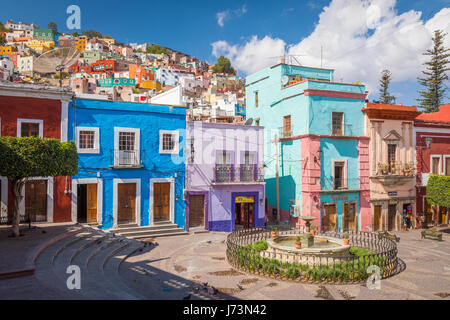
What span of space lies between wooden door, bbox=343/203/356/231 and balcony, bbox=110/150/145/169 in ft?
50.0

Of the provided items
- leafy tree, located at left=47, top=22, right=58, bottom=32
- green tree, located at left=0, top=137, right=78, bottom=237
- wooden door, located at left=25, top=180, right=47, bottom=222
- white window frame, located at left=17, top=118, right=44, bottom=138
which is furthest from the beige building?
leafy tree, located at left=47, top=22, right=58, bottom=32

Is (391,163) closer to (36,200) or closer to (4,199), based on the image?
(36,200)

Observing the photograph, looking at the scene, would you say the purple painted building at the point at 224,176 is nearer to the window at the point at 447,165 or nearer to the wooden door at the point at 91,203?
the wooden door at the point at 91,203

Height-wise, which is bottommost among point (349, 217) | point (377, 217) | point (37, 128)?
point (377, 217)

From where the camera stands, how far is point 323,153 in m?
24.6

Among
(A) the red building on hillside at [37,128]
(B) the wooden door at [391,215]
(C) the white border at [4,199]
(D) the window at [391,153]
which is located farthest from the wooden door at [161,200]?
(D) the window at [391,153]

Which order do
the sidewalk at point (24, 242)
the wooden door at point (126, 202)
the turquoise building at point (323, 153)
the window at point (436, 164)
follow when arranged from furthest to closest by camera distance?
the window at point (436, 164)
the turquoise building at point (323, 153)
the wooden door at point (126, 202)
the sidewalk at point (24, 242)

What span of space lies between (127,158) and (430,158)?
79.4ft

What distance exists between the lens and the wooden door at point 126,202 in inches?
807

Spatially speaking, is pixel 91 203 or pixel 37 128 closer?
pixel 37 128

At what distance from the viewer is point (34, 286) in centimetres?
930

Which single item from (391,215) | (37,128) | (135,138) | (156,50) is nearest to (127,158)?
(135,138)

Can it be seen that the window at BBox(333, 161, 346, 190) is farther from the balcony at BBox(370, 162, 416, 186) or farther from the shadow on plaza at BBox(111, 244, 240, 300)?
the shadow on plaza at BBox(111, 244, 240, 300)
